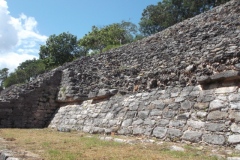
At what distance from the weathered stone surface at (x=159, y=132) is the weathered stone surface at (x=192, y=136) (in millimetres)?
558

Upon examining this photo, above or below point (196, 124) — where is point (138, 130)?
below

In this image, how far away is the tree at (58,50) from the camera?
112ft

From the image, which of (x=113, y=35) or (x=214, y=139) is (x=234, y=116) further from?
(x=113, y=35)

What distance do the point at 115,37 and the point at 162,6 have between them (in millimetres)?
7420

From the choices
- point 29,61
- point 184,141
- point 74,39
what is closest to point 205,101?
point 184,141

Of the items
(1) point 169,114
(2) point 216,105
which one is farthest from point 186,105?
(2) point 216,105

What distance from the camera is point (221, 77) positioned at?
18.0 feet

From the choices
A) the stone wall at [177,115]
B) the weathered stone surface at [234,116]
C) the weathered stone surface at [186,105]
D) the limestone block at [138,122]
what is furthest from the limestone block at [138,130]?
the weathered stone surface at [234,116]

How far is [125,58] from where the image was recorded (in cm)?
1303

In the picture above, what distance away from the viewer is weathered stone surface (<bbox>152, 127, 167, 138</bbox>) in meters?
5.89

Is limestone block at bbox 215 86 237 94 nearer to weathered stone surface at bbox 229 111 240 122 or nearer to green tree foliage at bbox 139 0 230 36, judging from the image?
weathered stone surface at bbox 229 111 240 122

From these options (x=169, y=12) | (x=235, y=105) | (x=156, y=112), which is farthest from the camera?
(x=169, y=12)

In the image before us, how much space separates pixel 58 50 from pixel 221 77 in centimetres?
3114

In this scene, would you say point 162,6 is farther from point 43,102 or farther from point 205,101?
point 205,101
